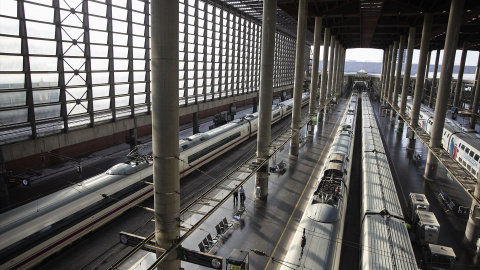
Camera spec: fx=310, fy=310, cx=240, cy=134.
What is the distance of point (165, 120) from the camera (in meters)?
12.0

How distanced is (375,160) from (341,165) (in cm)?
501

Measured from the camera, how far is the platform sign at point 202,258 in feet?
37.7

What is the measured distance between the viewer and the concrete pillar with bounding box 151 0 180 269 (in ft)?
37.0

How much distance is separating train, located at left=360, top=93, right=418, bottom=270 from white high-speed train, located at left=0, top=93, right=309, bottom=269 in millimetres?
9921

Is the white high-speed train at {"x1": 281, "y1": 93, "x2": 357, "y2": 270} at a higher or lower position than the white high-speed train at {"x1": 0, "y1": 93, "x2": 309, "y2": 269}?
higher

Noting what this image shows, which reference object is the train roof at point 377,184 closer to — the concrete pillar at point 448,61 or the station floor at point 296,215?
the station floor at point 296,215

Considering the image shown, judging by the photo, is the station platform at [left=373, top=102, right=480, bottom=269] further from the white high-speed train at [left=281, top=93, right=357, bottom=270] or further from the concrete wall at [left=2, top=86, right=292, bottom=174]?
the concrete wall at [left=2, top=86, right=292, bottom=174]

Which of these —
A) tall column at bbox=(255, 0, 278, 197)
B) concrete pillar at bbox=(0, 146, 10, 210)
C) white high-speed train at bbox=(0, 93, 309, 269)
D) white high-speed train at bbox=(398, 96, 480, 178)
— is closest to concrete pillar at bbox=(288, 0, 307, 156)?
tall column at bbox=(255, 0, 278, 197)

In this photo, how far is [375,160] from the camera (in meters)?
25.9

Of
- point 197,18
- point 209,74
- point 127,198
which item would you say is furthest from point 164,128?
point 209,74

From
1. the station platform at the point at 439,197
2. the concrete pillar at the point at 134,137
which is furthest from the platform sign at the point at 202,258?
the concrete pillar at the point at 134,137

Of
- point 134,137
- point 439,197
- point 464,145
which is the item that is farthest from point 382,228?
point 134,137

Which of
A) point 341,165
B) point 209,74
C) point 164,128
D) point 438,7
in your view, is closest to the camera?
point 164,128

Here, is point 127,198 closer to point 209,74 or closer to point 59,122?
point 59,122
